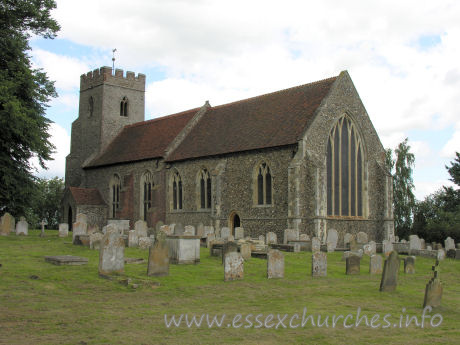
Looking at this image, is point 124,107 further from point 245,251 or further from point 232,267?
point 232,267

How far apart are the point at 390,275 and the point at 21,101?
1936 cm

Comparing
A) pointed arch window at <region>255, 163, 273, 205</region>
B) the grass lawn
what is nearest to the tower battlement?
pointed arch window at <region>255, 163, 273, 205</region>

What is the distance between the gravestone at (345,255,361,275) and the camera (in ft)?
50.0

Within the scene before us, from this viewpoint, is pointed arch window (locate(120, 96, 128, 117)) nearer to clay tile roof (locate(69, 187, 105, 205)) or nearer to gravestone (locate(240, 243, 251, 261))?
clay tile roof (locate(69, 187, 105, 205))

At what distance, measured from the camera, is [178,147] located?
3266 centimetres

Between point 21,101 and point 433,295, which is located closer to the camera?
point 433,295

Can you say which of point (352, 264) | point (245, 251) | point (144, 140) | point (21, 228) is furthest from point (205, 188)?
point (352, 264)

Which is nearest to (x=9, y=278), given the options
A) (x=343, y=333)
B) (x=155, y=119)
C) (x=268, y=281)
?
(x=268, y=281)

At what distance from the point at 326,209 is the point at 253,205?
3.81 metres

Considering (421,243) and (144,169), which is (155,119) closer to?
(144,169)

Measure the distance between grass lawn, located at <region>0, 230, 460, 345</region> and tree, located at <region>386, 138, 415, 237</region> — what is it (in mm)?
23580

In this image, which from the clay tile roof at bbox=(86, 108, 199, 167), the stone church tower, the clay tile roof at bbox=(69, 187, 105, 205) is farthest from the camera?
the stone church tower

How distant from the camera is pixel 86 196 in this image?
120ft

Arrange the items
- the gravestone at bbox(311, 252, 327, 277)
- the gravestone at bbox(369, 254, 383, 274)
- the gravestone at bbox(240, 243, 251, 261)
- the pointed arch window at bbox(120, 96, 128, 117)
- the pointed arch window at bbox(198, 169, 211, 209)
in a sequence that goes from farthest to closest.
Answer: the pointed arch window at bbox(120, 96, 128, 117)
the pointed arch window at bbox(198, 169, 211, 209)
the gravestone at bbox(240, 243, 251, 261)
the gravestone at bbox(369, 254, 383, 274)
the gravestone at bbox(311, 252, 327, 277)
